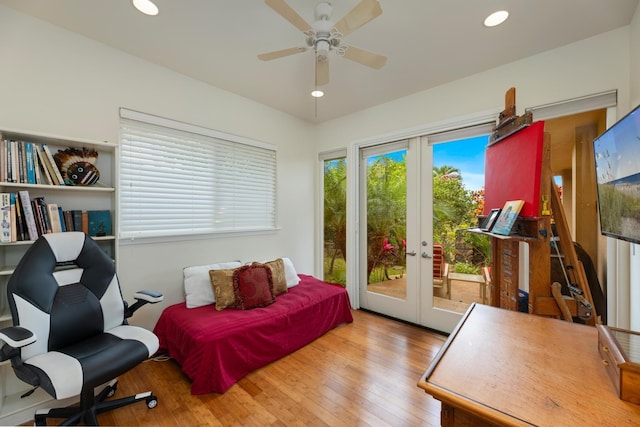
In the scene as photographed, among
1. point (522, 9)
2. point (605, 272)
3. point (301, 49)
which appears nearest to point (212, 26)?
point (301, 49)

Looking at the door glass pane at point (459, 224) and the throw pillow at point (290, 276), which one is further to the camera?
the throw pillow at point (290, 276)

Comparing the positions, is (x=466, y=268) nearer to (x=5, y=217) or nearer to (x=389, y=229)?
(x=389, y=229)

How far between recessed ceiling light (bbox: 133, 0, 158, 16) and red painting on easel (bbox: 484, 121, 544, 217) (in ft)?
8.29

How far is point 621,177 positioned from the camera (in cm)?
114

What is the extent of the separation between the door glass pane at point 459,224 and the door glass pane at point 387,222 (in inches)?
16.1

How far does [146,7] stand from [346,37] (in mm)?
1458

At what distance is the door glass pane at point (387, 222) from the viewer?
3.34 meters

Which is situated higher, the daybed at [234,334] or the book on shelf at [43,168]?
the book on shelf at [43,168]

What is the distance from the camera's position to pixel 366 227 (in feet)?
12.1

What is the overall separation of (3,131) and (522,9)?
351 cm

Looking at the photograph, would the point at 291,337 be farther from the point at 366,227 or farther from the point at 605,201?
the point at 605,201

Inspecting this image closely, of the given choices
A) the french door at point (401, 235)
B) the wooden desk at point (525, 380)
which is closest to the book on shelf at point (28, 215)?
the wooden desk at point (525, 380)

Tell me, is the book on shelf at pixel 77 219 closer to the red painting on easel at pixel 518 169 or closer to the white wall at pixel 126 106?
the white wall at pixel 126 106

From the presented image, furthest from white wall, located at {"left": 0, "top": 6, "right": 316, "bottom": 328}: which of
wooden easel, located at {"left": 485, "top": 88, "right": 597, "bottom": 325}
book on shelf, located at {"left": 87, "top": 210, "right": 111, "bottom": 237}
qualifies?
wooden easel, located at {"left": 485, "top": 88, "right": 597, "bottom": 325}
